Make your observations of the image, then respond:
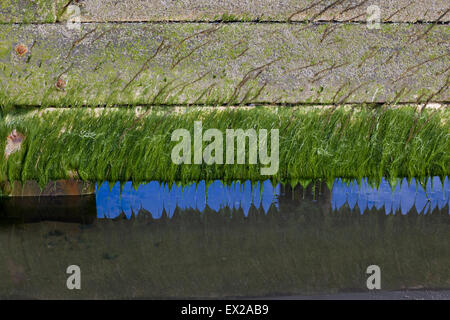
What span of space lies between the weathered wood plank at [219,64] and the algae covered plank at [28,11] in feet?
0.15

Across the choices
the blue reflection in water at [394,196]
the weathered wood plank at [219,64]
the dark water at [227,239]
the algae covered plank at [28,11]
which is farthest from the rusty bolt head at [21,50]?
the blue reflection in water at [394,196]

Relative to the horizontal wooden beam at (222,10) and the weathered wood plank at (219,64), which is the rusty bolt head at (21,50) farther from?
the horizontal wooden beam at (222,10)

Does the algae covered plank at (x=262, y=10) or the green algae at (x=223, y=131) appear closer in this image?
the green algae at (x=223, y=131)

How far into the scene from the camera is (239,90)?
243 cm

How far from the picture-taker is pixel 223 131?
2332 mm

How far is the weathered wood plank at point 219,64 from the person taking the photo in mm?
2406

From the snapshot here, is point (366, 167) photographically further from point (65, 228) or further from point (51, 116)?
point (51, 116)

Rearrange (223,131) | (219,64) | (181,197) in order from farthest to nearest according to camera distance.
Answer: (219,64)
(223,131)
(181,197)

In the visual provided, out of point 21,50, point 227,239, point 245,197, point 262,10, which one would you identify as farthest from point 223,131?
point 21,50

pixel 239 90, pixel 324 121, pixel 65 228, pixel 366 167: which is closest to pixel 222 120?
pixel 239 90

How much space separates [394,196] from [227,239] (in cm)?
91

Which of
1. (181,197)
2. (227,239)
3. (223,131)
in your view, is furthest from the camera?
(223,131)

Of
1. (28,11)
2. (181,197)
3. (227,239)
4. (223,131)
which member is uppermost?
(28,11)

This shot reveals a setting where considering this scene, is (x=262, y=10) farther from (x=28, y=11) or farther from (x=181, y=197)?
(x=28, y=11)
